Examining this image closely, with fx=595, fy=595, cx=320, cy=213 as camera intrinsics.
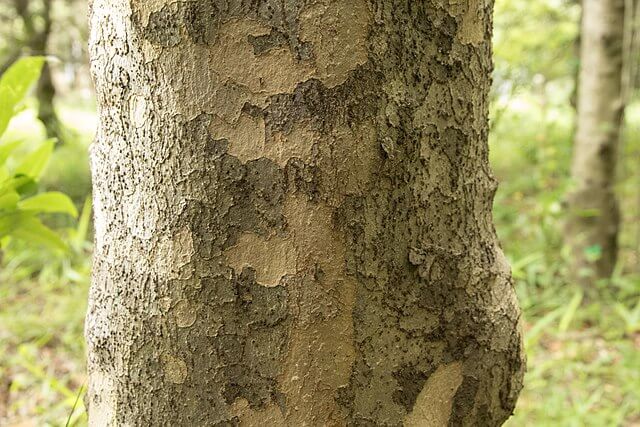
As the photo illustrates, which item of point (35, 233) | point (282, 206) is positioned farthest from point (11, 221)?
point (282, 206)

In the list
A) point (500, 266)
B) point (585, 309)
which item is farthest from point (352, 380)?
point (585, 309)

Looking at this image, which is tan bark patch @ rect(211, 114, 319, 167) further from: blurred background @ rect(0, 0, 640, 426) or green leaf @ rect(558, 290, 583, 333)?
green leaf @ rect(558, 290, 583, 333)

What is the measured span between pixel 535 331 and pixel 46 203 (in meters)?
2.45

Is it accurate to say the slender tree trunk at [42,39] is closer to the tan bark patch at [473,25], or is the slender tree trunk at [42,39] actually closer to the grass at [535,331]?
the grass at [535,331]

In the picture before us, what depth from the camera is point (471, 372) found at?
2.94ft

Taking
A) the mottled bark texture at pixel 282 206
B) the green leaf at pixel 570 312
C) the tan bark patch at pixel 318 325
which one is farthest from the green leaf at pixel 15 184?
the green leaf at pixel 570 312

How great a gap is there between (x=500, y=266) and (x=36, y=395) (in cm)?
227

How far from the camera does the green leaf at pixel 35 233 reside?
Answer: 139 centimetres

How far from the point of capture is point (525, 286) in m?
3.72

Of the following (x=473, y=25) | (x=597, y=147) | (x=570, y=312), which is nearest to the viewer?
(x=473, y=25)

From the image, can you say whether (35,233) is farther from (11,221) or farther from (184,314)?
(184,314)

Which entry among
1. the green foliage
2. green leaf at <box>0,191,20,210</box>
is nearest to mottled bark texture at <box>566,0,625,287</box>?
the green foliage

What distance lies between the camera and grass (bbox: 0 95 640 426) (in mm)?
2438

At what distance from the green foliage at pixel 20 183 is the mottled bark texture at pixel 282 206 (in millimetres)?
549
